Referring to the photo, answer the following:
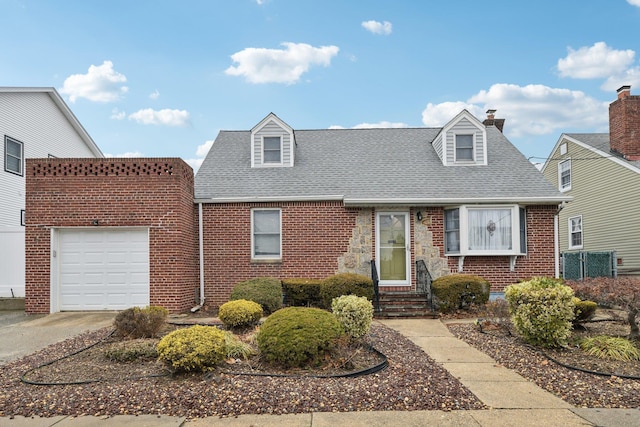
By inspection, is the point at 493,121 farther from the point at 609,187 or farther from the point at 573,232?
the point at 573,232

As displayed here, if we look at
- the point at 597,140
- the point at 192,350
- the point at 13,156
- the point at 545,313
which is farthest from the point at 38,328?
the point at 597,140

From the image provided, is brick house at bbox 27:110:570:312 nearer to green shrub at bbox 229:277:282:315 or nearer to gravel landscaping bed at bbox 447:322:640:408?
green shrub at bbox 229:277:282:315

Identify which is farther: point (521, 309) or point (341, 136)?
point (341, 136)

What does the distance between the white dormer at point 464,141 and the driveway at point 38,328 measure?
1047 cm

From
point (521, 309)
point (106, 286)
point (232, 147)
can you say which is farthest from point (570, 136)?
point (106, 286)

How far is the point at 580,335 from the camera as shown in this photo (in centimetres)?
772

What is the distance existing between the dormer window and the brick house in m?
0.04

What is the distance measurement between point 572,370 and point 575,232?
1731 centimetres

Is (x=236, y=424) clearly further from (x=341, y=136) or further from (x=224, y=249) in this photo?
(x=341, y=136)

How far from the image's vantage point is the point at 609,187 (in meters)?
18.3

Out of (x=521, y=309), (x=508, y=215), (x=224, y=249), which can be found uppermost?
(x=508, y=215)

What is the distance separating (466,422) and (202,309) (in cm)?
901

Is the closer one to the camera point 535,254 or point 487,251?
point 487,251

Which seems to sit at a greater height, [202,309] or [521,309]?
[521,309]
